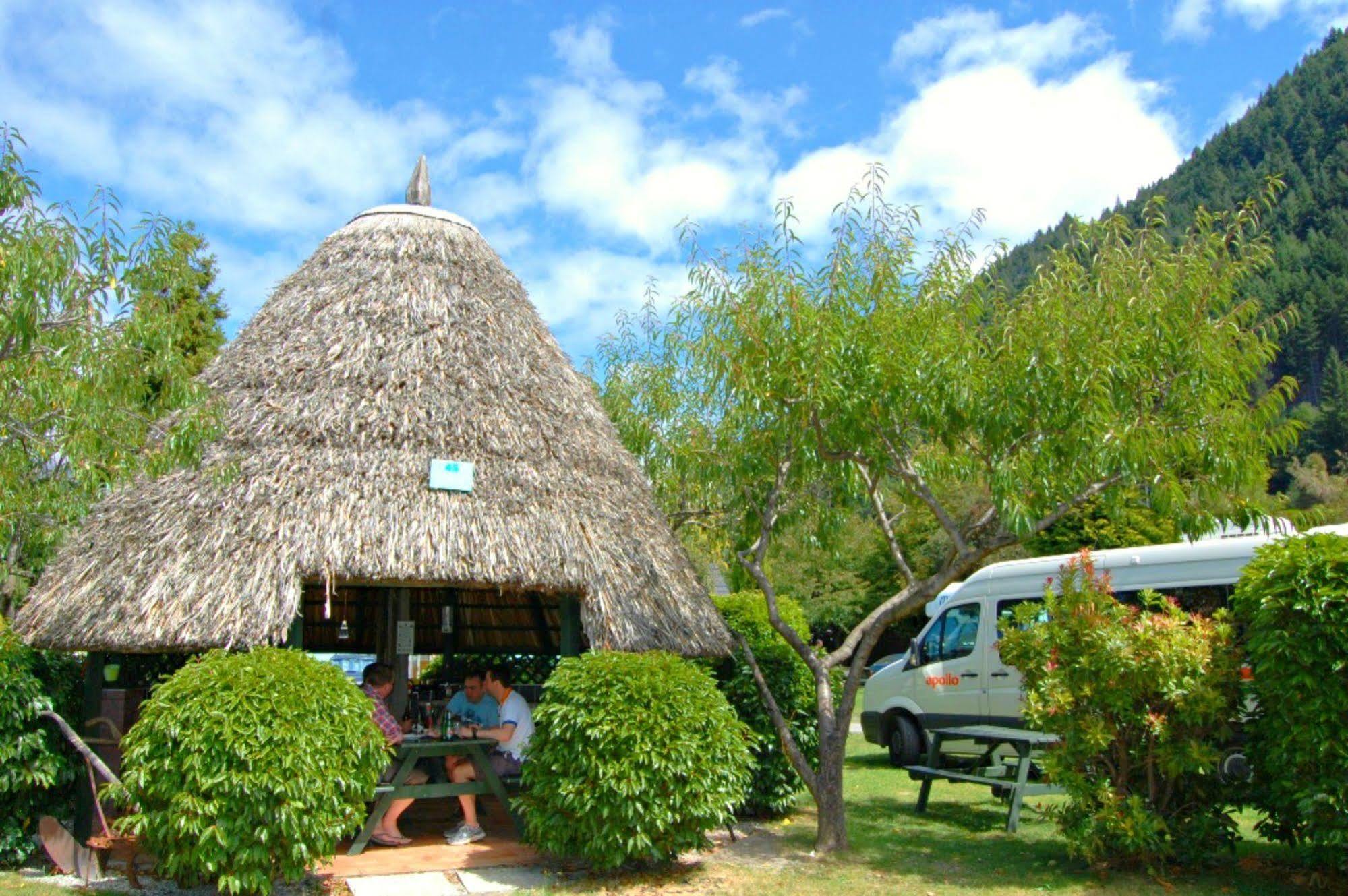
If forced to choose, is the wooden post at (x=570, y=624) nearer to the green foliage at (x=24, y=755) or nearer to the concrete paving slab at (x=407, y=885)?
Result: the concrete paving slab at (x=407, y=885)

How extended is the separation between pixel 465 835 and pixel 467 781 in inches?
18.9

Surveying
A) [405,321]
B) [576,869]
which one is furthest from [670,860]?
[405,321]

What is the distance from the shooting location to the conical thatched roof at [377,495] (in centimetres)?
871

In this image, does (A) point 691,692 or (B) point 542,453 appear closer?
(A) point 691,692

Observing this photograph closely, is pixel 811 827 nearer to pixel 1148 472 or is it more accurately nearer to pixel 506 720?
pixel 506 720

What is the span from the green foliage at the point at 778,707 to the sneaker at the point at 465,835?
2691 millimetres

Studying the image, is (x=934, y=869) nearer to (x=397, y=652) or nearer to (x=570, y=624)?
(x=570, y=624)

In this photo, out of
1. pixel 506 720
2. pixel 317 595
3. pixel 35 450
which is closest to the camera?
pixel 35 450

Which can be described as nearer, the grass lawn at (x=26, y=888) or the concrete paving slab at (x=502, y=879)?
the grass lawn at (x=26, y=888)

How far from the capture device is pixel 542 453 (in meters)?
10.2

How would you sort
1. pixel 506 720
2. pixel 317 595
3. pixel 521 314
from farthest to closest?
pixel 317 595 → pixel 521 314 → pixel 506 720

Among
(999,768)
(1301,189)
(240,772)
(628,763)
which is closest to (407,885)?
(240,772)

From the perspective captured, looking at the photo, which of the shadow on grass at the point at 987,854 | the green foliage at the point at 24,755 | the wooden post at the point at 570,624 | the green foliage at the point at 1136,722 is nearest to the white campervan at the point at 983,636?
the shadow on grass at the point at 987,854

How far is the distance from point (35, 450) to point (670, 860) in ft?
19.7
